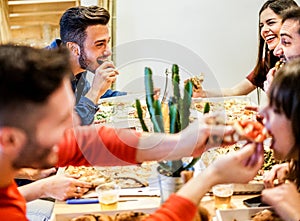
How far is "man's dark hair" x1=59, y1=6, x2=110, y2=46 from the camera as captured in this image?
2.47m

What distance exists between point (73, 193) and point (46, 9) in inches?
101

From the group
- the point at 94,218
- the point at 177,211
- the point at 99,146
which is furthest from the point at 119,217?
the point at 177,211

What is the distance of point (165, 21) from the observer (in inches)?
156

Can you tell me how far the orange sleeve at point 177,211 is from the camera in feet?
3.15

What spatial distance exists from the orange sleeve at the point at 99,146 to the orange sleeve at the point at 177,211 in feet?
1.41

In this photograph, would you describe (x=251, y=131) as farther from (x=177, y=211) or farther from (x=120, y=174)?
(x=120, y=174)

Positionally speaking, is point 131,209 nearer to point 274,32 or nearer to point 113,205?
point 113,205

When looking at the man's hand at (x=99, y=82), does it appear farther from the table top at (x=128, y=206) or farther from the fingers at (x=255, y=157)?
the fingers at (x=255, y=157)

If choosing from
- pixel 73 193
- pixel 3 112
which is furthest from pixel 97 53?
pixel 3 112

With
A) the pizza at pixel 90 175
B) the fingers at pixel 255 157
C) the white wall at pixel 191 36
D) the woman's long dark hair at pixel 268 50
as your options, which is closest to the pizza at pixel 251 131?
the fingers at pixel 255 157

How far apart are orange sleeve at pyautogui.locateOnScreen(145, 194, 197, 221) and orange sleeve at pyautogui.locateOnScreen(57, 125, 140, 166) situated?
0.43 meters

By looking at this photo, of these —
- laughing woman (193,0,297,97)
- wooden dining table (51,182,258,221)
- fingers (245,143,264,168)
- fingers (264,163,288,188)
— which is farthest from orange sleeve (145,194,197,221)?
laughing woman (193,0,297,97)

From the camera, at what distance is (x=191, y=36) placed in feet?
13.2

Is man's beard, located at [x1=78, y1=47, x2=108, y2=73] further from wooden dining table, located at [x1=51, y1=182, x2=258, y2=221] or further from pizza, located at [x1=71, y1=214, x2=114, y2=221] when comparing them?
pizza, located at [x1=71, y1=214, x2=114, y2=221]
